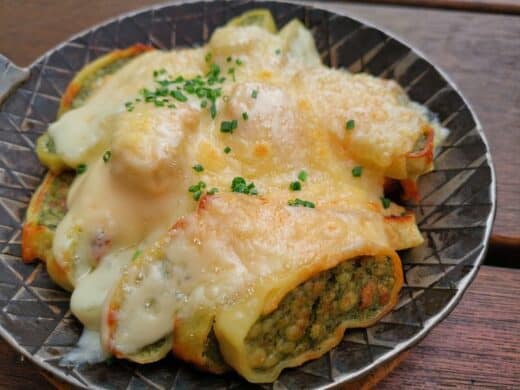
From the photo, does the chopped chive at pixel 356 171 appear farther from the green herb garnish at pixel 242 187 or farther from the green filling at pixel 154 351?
the green filling at pixel 154 351

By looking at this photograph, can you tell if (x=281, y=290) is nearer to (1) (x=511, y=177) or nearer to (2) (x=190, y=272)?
(2) (x=190, y=272)

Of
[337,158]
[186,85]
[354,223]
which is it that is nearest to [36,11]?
[186,85]

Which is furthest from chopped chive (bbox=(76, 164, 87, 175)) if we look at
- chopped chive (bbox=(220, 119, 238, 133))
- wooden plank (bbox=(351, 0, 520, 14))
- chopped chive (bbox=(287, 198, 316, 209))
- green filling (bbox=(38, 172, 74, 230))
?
wooden plank (bbox=(351, 0, 520, 14))

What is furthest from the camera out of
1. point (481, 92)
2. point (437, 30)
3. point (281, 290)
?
point (437, 30)

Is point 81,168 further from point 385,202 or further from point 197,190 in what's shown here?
point 385,202

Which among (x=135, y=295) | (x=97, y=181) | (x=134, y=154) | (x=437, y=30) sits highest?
(x=437, y=30)

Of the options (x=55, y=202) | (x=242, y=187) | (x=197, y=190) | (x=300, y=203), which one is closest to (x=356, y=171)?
(x=300, y=203)
